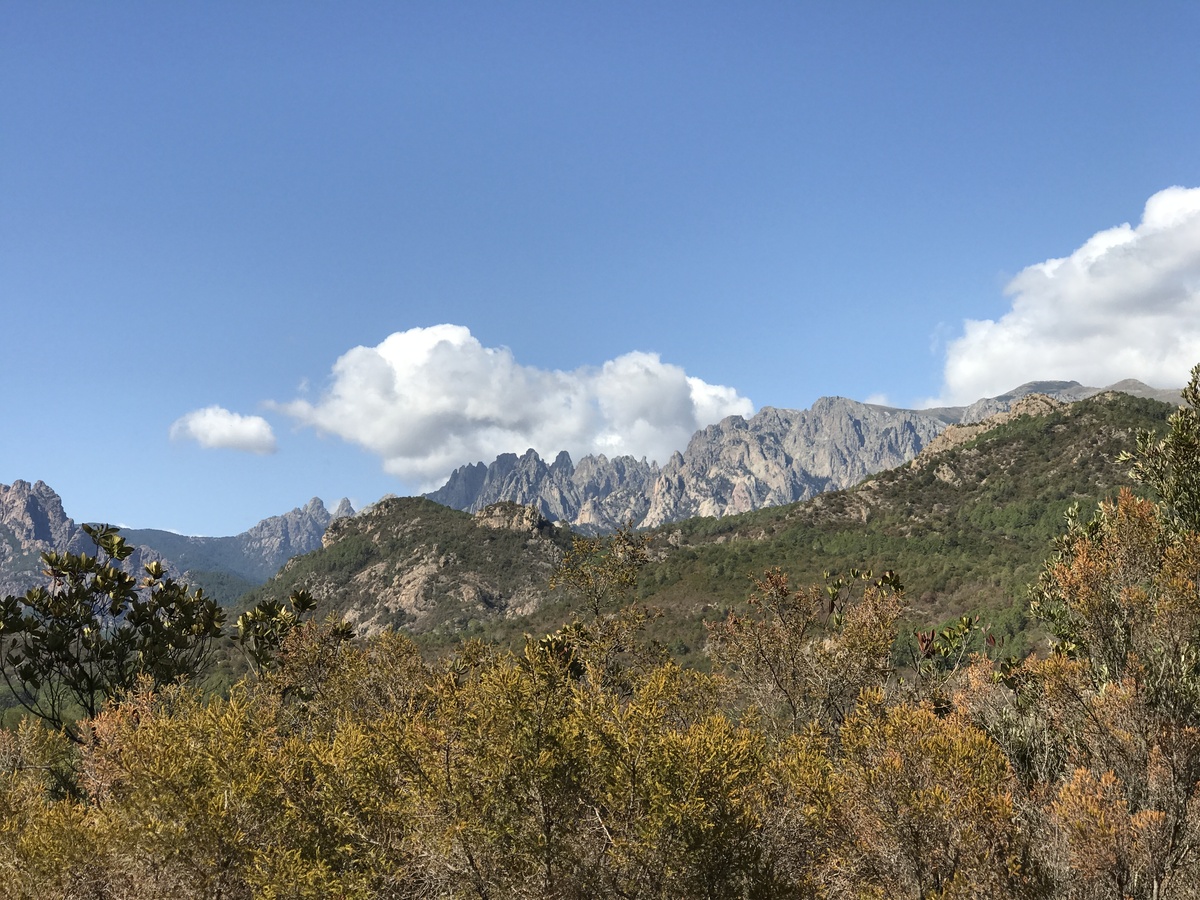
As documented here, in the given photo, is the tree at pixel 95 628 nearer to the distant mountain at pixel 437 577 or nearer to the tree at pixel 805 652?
the tree at pixel 805 652

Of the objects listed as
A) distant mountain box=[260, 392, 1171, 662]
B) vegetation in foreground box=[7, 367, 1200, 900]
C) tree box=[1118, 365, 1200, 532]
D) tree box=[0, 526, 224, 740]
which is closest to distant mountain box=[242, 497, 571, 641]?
distant mountain box=[260, 392, 1171, 662]

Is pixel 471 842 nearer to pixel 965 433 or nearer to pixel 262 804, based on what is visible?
pixel 262 804

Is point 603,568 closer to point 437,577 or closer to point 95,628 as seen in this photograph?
point 95,628

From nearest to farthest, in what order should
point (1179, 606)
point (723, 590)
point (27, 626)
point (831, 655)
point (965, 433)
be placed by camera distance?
point (1179, 606), point (831, 655), point (27, 626), point (723, 590), point (965, 433)

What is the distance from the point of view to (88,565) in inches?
1216

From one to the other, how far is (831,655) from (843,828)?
471 inches

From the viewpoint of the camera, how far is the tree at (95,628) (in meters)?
29.1

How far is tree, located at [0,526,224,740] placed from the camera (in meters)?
29.1

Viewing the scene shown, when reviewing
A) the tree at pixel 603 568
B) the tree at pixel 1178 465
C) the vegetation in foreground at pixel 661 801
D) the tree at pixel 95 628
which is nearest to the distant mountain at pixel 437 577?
the tree at pixel 95 628

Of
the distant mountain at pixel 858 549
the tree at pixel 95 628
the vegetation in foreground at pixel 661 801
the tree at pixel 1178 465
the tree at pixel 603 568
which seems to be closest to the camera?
the vegetation in foreground at pixel 661 801

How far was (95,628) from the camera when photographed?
30.6 metres

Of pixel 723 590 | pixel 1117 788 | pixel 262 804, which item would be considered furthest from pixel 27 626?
pixel 723 590

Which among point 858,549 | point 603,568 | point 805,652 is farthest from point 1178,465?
point 858,549

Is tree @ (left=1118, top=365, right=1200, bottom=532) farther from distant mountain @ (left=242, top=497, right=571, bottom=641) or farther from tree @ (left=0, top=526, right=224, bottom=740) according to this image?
distant mountain @ (left=242, top=497, right=571, bottom=641)
